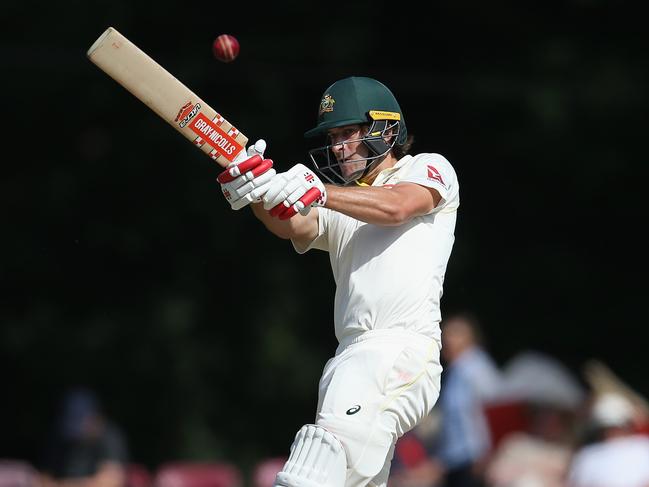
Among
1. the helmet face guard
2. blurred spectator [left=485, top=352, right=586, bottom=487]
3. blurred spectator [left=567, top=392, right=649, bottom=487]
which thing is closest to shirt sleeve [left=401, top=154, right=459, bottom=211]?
the helmet face guard

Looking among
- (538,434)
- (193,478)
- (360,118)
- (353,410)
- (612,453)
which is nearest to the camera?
(353,410)

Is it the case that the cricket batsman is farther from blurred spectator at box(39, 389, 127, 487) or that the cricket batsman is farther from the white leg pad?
blurred spectator at box(39, 389, 127, 487)

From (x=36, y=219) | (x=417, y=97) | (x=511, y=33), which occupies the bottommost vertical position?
(x=36, y=219)

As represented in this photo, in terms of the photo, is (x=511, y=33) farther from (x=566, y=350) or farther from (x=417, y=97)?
(x=566, y=350)

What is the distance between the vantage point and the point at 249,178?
14.9 ft

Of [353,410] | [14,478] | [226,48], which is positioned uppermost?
[226,48]

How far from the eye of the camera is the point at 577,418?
26.8ft

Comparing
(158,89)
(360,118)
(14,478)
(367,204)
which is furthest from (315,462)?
(14,478)

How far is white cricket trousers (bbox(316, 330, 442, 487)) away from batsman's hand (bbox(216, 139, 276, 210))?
0.68 meters

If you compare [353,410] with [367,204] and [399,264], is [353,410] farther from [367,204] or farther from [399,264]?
[367,204]

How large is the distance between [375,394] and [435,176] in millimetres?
844

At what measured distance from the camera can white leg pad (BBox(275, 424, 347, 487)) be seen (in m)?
4.48

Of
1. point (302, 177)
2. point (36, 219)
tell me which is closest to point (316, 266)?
point (36, 219)

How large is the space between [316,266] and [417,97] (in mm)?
1982
